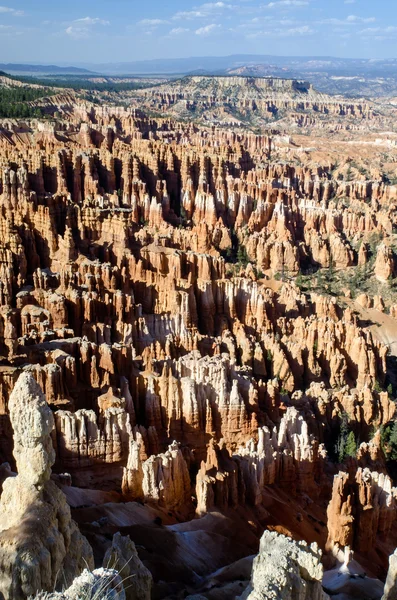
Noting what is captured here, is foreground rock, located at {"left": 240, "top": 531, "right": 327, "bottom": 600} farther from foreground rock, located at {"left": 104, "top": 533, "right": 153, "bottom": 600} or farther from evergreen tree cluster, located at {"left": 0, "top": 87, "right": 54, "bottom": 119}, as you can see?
evergreen tree cluster, located at {"left": 0, "top": 87, "right": 54, "bottom": 119}

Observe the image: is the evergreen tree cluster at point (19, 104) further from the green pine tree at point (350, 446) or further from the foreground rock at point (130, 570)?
the foreground rock at point (130, 570)

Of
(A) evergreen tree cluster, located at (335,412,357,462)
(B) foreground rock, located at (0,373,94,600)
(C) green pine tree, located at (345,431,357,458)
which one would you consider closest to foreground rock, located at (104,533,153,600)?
(B) foreground rock, located at (0,373,94,600)

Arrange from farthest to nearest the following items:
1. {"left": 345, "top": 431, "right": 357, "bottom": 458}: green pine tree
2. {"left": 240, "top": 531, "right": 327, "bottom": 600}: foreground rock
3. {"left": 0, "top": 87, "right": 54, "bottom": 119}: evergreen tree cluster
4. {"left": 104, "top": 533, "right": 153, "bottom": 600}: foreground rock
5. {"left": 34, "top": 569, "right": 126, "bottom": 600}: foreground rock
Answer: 1. {"left": 0, "top": 87, "right": 54, "bottom": 119}: evergreen tree cluster
2. {"left": 345, "top": 431, "right": 357, "bottom": 458}: green pine tree
3. {"left": 104, "top": 533, "right": 153, "bottom": 600}: foreground rock
4. {"left": 240, "top": 531, "right": 327, "bottom": 600}: foreground rock
5. {"left": 34, "top": 569, "right": 126, "bottom": 600}: foreground rock

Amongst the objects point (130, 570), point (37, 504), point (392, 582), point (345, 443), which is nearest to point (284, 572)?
point (392, 582)

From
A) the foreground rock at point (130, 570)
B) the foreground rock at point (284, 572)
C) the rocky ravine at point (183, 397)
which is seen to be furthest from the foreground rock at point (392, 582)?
the foreground rock at point (130, 570)

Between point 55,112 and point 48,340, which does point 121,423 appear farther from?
point 55,112

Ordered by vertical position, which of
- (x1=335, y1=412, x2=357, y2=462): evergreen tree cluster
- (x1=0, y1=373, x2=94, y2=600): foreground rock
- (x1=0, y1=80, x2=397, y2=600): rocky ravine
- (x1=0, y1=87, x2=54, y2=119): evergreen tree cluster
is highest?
(x1=0, y1=87, x2=54, y2=119): evergreen tree cluster
